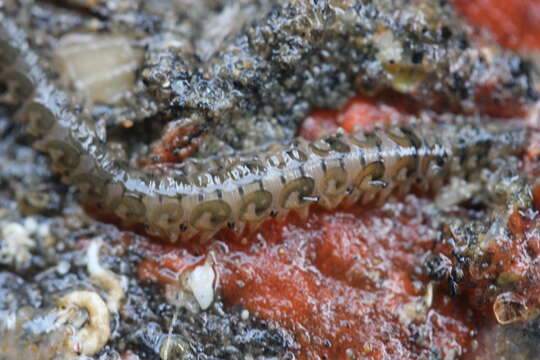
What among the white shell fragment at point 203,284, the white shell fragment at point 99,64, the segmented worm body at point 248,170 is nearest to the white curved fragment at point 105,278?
the segmented worm body at point 248,170

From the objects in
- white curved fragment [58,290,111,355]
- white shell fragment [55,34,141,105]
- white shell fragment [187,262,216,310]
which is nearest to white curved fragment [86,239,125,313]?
white curved fragment [58,290,111,355]

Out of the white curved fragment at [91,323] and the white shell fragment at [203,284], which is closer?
the white curved fragment at [91,323]

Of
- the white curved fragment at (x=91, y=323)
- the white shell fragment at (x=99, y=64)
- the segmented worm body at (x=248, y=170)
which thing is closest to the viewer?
the white curved fragment at (x=91, y=323)

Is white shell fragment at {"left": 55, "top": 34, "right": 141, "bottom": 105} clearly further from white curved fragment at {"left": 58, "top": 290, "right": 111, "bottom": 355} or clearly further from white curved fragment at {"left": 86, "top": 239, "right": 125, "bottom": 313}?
white curved fragment at {"left": 58, "top": 290, "right": 111, "bottom": 355}

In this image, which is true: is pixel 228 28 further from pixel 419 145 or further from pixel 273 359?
pixel 273 359

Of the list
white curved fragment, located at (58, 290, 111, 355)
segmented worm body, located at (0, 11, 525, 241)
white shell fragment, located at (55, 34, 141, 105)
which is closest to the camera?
white curved fragment, located at (58, 290, 111, 355)

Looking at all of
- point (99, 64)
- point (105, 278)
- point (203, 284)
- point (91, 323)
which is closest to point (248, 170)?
point (203, 284)

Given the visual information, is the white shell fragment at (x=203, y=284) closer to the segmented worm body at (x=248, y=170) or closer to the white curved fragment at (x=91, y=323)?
the segmented worm body at (x=248, y=170)

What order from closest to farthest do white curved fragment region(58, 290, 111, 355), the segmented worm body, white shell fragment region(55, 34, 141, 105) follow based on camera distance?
white curved fragment region(58, 290, 111, 355) < the segmented worm body < white shell fragment region(55, 34, 141, 105)

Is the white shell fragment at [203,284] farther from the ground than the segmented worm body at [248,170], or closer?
closer
